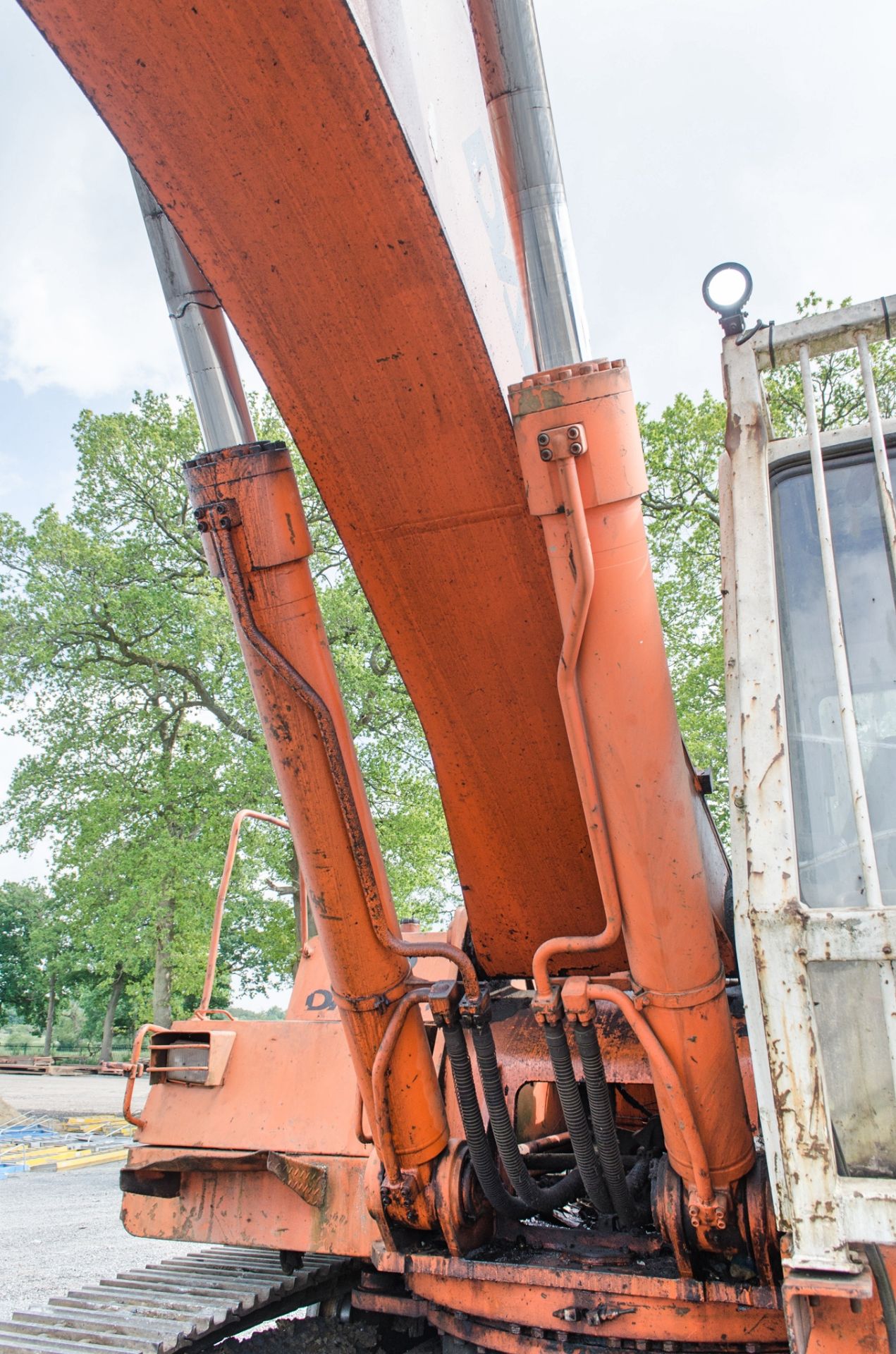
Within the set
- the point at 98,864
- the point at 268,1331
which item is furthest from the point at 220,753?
the point at 268,1331

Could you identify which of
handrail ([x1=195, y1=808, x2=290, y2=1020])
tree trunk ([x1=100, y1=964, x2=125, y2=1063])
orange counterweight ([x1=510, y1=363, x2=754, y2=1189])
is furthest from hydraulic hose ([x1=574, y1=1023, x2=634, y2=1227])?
tree trunk ([x1=100, y1=964, x2=125, y2=1063])

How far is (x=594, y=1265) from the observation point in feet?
9.51

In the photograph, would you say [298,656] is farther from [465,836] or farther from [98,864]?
[98,864]

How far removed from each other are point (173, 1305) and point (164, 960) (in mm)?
12758

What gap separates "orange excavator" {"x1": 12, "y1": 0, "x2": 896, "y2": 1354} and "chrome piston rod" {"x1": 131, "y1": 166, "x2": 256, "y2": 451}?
11 mm

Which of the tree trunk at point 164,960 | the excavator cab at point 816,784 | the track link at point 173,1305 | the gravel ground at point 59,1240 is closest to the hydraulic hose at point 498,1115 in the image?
the excavator cab at point 816,784

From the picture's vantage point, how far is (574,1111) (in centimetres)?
282

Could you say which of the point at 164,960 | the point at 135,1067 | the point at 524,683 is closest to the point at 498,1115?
the point at 524,683

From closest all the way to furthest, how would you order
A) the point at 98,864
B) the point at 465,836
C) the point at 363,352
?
the point at 363,352
the point at 465,836
the point at 98,864

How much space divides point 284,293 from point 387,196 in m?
0.31

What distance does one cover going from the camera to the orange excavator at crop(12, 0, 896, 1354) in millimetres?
2025

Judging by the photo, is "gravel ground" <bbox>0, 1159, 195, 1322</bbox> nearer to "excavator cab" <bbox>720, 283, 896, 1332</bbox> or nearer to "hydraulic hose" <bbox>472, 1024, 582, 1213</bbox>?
"hydraulic hose" <bbox>472, 1024, 582, 1213</bbox>

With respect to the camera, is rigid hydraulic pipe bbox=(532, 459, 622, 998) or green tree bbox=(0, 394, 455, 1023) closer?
rigid hydraulic pipe bbox=(532, 459, 622, 998)

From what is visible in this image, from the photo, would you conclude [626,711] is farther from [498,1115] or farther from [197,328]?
[197,328]
